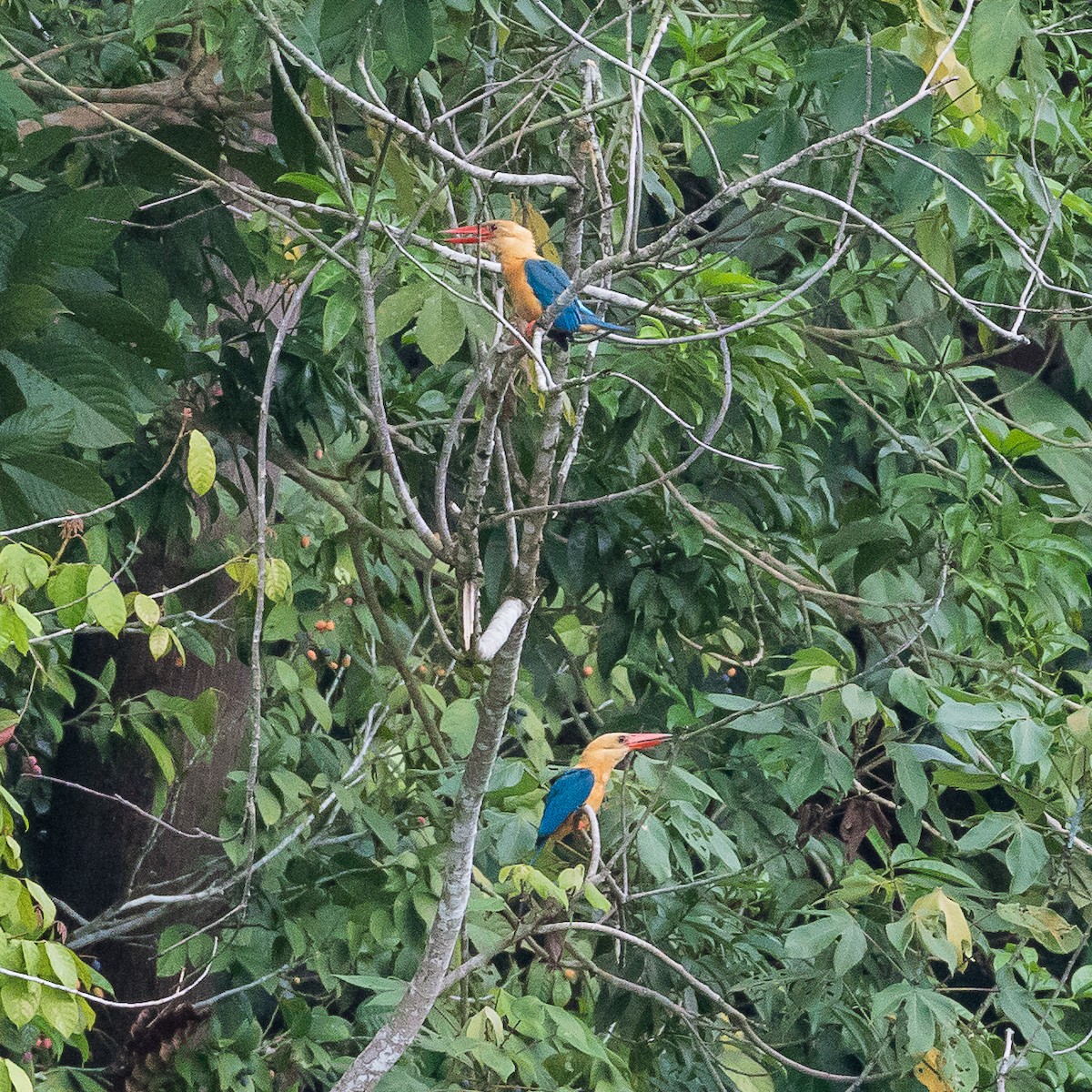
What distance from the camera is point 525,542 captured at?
5.92 ft

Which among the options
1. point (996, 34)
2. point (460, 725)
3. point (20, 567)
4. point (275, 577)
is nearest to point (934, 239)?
point (996, 34)

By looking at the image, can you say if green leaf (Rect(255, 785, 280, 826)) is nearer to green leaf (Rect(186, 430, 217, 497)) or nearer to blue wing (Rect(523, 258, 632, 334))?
green leaf (Rect(186, 430, 217, 497))

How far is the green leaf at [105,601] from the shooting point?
163 cm

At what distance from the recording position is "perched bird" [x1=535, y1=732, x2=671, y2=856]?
257 cm

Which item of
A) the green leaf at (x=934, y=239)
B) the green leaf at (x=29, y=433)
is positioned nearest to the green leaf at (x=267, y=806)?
the green leaf at (x=29, y=433)

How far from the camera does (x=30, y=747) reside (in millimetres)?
3078

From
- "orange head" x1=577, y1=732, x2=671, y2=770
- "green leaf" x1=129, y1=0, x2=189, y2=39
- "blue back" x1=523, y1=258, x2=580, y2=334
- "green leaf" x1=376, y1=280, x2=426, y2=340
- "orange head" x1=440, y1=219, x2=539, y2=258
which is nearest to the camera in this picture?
"green leaf" x1=376, y1=280, x2=426, y2=340

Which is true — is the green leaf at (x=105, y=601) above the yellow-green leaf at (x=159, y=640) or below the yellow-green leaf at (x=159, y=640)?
above

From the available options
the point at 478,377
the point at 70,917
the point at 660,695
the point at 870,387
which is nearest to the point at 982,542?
the point at 870,387

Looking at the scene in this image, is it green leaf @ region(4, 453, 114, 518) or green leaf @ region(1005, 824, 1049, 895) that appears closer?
green leaf @ region(4, 453, 114, 518)

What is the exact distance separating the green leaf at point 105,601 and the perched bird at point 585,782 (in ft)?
3.38

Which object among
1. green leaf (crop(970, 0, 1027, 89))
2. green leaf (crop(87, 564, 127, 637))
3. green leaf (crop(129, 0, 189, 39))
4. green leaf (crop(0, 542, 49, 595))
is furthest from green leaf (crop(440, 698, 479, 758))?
green leaf (crop(970, 0, 1027, 89))

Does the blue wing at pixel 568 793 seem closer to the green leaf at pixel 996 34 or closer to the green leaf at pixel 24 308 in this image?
the green leaf at pixel 24 308

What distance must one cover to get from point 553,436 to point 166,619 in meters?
1.17
